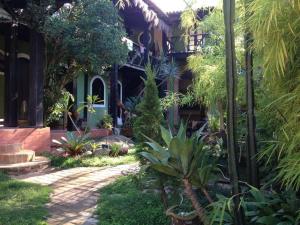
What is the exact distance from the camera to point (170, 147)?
3639mm

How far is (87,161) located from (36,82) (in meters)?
2.67

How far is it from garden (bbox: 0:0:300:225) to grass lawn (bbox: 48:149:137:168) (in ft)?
0.16

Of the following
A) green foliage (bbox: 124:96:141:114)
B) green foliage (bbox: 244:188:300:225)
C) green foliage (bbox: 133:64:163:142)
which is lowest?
green foliage (bbox: 244:188:300:225)

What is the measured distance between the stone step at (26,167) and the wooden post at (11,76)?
311 centimetres

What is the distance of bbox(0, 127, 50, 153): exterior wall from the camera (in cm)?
934

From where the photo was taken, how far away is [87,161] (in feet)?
29.6

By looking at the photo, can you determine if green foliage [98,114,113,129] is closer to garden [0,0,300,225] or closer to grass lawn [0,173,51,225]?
garden [0,0,300,225]

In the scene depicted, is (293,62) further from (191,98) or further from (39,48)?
(39,48)

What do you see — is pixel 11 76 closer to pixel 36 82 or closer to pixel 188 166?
pixel 36 82

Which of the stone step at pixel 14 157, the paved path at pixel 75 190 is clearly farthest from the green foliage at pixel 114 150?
the stone step at pixel 14 157

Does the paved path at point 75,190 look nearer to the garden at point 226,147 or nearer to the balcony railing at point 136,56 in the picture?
the garden at point 226,147

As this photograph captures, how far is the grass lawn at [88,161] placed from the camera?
28.7ft

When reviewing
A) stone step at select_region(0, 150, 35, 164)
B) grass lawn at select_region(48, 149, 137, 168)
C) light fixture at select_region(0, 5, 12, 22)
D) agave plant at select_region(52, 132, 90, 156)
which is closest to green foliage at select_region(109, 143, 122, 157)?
grass lawn at select_region(48, 149, 137, 168)

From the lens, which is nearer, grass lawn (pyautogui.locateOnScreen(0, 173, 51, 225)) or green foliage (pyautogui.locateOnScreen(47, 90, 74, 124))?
grass lawn (pyautogui.locateOnScreen(0, 173, 51, 225))
